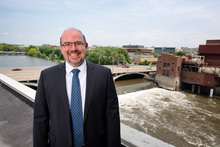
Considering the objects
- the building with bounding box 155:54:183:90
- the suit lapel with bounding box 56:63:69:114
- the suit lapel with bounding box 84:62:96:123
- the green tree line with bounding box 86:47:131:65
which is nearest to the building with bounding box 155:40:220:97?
the building with bounding box 155:54:183:90

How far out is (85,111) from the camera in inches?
62.1

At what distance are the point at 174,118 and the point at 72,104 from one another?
654 inches

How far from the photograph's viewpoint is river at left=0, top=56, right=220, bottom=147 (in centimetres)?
1250

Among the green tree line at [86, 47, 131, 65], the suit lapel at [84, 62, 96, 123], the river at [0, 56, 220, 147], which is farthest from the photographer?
the green tree line at [86, 47, 131, 65]

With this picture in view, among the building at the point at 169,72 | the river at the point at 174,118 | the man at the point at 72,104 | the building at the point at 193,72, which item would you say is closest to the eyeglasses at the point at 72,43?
the man at the point at 72,104

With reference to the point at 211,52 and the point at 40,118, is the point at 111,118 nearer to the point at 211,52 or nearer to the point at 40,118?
the point at 40,118

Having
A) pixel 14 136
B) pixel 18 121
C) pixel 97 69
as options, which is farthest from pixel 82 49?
pixel 18 121

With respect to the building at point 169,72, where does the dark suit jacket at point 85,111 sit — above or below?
above

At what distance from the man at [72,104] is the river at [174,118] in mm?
11869

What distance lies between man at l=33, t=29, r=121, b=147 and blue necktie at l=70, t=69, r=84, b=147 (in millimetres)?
14

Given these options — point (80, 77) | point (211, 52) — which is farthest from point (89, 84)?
point (211, 52)

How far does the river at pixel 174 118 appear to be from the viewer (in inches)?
492

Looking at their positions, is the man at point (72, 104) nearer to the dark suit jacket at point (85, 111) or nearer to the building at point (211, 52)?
the dark suit jacket at point (85, 111)

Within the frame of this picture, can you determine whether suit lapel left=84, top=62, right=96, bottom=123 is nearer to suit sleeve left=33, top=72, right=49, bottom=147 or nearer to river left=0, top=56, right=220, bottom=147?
suit sleeve left=33, top=72, right=49, bottom=147
